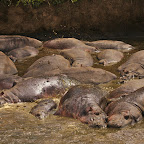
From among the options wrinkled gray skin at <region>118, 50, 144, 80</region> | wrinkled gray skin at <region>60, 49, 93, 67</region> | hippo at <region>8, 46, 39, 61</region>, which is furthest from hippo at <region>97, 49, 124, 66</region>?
hippo at <region>8, 46, 39, 61</region>

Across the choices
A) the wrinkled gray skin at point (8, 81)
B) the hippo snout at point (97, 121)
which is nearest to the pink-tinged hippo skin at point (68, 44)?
the wrinkled gray skin at point (8, 81)

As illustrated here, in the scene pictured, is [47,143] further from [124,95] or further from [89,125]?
[124,95]

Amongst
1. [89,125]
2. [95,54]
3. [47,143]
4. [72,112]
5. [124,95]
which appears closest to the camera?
[47,143]

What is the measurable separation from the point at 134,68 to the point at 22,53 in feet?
11.9

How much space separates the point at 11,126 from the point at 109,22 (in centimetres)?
966

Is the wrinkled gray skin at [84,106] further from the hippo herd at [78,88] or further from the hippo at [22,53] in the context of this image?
the hippo at [22,53]

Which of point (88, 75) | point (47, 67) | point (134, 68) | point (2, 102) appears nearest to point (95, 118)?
point (2, 102)

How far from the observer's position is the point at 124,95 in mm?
6355

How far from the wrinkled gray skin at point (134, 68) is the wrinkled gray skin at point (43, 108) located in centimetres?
238

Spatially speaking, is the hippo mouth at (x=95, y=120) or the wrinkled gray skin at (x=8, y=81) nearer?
the hippo mouth at (x=95, y=120)

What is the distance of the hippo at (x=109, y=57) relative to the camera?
971 centimetres

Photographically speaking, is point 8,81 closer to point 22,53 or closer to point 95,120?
point 95,120

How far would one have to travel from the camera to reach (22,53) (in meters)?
10.5

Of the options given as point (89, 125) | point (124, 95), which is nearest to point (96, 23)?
point (124, 95)
